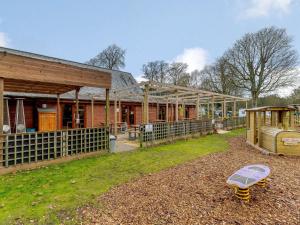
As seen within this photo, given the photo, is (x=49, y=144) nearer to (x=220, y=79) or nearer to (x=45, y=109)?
(x=45, y=109)

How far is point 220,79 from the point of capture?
83.3 ft

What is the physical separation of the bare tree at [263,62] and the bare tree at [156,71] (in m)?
13.8

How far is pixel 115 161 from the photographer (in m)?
6.32

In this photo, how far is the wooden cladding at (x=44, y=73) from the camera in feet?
16.4

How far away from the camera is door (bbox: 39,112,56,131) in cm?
1030

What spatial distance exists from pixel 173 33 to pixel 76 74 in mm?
14170

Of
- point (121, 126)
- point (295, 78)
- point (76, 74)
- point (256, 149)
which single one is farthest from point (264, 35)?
point (76, 74)

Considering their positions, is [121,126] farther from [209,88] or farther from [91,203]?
[209,88]

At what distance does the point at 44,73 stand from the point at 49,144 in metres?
2.23

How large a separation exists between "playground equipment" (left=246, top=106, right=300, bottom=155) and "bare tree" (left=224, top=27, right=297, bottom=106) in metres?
10.9

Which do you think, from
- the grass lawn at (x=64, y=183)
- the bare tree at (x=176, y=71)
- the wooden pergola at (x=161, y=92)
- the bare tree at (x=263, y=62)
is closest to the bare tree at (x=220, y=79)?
the bare tree at (x=263, y=62)

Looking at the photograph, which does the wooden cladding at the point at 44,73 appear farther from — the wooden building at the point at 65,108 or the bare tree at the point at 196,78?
the bare tree at the point at 196,78

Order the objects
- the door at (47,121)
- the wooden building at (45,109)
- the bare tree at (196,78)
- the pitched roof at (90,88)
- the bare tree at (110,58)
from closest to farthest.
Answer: the wooden building at (45,109)
the door at (47,121)
the pitched roof at (90,88)
the bare tree at (110,58)
the bare tree at (196,78)

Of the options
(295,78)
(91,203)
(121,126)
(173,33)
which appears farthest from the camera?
(295,78)
